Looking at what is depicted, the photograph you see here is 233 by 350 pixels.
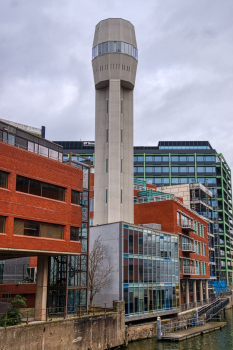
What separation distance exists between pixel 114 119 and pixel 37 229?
29603 mm

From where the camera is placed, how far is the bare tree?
148 feet

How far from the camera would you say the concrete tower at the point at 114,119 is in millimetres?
58906

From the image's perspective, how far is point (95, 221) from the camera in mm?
60000

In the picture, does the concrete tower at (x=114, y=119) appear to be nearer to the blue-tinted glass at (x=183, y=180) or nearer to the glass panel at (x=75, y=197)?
the glass panel at (x=75, y=197)

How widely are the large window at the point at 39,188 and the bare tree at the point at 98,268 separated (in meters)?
11.2

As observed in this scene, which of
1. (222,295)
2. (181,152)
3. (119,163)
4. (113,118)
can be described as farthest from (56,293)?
(181,152)

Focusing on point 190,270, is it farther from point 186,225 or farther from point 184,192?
point 184,192

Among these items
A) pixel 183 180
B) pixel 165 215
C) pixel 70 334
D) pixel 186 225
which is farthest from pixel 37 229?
pixel 183 180

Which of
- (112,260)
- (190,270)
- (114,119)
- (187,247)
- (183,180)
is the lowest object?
(190,270)

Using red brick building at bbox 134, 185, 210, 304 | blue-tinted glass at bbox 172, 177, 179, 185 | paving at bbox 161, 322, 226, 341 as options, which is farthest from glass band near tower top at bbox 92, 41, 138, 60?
blue-tinted glass at bbox 172, 177, 179, 185

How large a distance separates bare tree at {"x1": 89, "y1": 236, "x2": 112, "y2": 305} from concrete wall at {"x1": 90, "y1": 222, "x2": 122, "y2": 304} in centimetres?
50

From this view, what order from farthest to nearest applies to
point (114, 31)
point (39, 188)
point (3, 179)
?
point (114, 31), point (39, 188), point (3, 179)

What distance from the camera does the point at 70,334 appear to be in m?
33.7

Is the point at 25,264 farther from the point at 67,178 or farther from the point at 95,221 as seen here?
the point at 67,178
